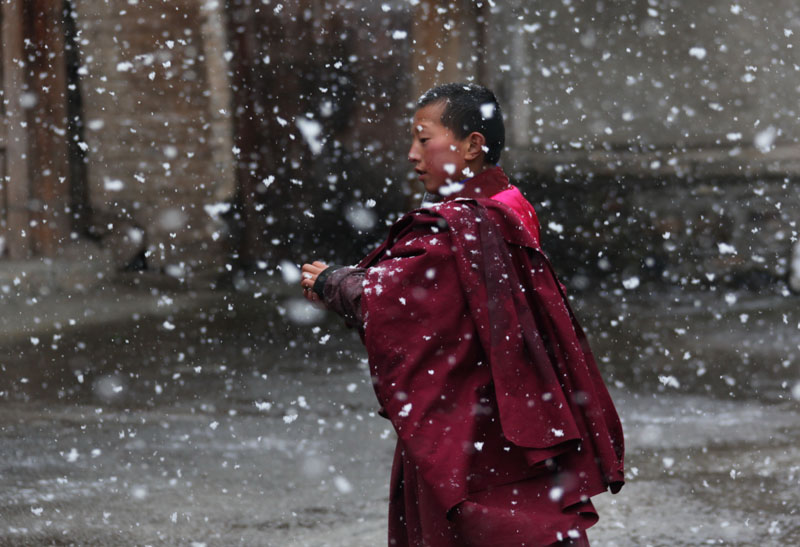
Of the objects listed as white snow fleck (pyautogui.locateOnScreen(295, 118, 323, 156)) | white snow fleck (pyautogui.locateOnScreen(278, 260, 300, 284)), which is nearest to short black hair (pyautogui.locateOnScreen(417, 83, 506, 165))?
white snow fleck (pyautogui.locateOnScreen(278, 260, 300, 284))

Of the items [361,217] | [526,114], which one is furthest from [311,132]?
[526,114]

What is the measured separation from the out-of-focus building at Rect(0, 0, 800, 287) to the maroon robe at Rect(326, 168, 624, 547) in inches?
294

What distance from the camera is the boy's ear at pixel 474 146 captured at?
2039 millimetres

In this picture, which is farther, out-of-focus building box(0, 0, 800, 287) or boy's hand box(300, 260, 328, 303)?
out-of-focus building box(0, 0, 800, 287)

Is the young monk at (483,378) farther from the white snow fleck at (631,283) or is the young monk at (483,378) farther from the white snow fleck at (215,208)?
the white snow fleck at (215,208)

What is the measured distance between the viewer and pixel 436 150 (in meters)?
2.03

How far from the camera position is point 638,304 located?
8.83 meters

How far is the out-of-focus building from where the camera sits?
9.13 metres

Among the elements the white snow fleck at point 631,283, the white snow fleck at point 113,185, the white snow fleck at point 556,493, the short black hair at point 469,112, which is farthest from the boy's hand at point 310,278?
the white snow fleck at point 631,283

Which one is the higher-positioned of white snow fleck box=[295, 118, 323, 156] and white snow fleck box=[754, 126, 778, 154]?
white snow fleck box=[295, 118, 323, 156]

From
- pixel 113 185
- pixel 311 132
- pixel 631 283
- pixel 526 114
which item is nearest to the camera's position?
pixel 113 185

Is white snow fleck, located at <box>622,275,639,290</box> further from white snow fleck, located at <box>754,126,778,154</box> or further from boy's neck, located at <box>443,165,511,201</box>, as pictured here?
boy's neck, located at <box>443,165,511,201</box>

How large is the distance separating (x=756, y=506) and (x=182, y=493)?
223 centimetres

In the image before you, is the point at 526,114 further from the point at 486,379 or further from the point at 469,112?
the point at 486,379
